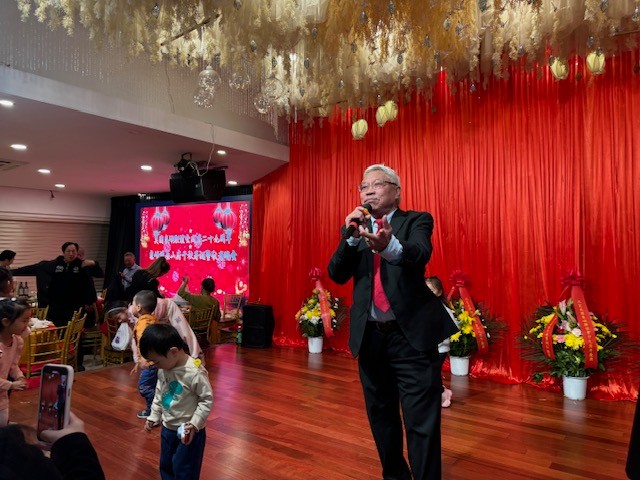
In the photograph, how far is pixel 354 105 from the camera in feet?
17.0

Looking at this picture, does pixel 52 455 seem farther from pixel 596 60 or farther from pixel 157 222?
pixel 157 222

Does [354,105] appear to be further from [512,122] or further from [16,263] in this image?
[16,263]

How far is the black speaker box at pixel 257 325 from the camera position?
6633mm

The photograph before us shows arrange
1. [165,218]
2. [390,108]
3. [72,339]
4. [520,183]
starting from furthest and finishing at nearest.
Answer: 1. [165,218]
2. [72,339]
3. [520,183]
4. [390,108]

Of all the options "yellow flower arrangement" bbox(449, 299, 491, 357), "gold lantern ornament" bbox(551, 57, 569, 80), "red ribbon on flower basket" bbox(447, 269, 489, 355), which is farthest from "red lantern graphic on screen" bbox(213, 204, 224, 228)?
"gold lantern ornament" bbox(551, 57, 569, 80)

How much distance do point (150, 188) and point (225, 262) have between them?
7.60 ft

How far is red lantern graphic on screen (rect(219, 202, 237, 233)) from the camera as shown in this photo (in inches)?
350

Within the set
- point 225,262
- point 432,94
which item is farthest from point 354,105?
point 225,262

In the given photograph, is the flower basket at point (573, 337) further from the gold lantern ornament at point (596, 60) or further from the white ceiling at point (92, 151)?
the white ceiling at point (92, 151)

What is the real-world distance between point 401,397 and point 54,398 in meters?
1.34

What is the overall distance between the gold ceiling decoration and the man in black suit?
192 centimetres

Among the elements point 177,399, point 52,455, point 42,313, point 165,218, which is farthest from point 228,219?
point 52,455

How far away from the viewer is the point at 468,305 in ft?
16.4

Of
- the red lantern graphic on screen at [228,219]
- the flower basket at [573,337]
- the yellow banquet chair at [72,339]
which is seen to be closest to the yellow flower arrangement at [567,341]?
the flower basket at [573,337]
